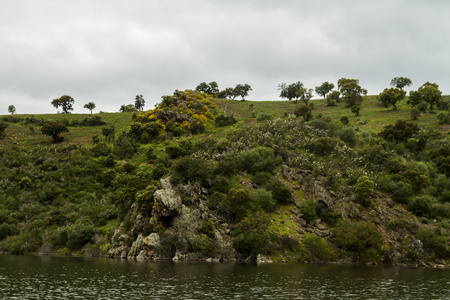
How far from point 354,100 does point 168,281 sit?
6967 inches

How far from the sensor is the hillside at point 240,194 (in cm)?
8006

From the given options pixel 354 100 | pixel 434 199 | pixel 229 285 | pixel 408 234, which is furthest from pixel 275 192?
pixel 354 100

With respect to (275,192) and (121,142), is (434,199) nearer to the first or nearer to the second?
(275,192)

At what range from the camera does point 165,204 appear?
3120 inches

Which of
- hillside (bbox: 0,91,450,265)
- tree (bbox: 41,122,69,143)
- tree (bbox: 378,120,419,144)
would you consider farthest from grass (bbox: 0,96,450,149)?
tree (bbox: 378,120,419,144)

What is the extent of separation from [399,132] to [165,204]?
96515 millimetres

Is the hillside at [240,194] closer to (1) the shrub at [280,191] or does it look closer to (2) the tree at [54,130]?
(1) the shrub at [280,191]

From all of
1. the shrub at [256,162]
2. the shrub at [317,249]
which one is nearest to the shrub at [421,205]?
the shrub at [317,249]

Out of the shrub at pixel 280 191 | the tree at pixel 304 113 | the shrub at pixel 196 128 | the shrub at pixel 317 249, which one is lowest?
the shrub at pixel 317 249

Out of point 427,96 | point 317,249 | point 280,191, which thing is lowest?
point 317,249

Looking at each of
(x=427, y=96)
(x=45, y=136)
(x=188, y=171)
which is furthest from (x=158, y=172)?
(x=427, y=96)

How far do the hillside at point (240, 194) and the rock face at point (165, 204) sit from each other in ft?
0.82

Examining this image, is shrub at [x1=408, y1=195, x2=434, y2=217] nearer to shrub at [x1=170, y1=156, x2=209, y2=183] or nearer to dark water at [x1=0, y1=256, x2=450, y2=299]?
dark water at [x1=0, y1=256, x2=450, y2=299]

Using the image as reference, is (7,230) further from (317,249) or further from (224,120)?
(224,120)
